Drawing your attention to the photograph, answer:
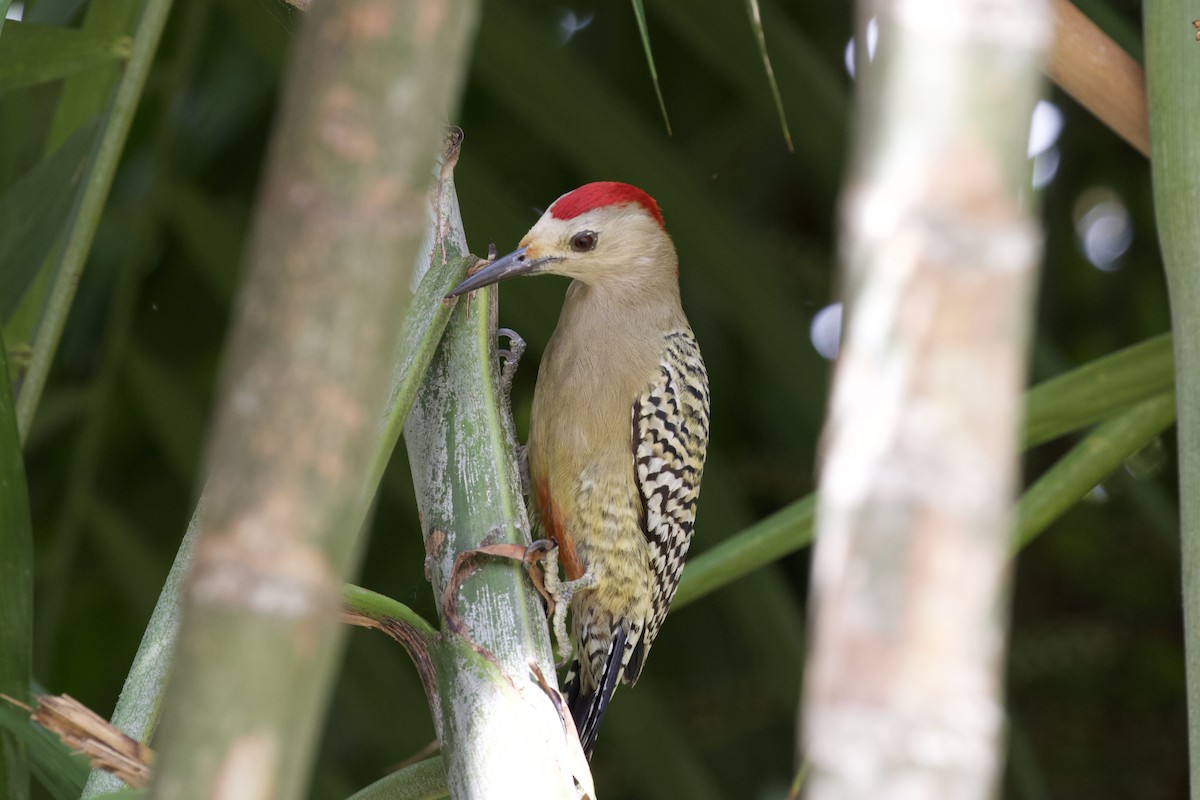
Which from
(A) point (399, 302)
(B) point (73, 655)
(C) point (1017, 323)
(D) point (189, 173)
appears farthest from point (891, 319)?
(B) point (73, 655)

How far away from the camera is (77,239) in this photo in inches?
49.2

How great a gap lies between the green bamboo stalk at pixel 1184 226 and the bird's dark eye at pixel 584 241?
38.0 inches

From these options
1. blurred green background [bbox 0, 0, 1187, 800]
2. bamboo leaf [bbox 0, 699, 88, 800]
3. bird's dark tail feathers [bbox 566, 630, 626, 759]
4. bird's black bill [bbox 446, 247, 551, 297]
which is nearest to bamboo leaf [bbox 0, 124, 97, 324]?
blurred green background [bbox 0, 0, 1187, 800]

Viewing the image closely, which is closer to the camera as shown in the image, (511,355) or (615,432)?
(511,355)

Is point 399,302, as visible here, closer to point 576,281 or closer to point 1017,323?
point 1017,323

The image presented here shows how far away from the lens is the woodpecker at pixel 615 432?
1.92 m

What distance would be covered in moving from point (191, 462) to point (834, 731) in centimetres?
190

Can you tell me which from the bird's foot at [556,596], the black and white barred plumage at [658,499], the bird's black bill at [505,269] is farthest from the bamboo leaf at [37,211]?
the black and white barred plumage at [658,499]

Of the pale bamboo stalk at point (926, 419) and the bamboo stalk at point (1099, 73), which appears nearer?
the pale bamboo stalk at point (926, 419)

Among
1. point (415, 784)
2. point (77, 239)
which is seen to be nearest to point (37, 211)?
point (77, 239)

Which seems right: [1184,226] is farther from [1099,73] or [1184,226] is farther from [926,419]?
[926,419]

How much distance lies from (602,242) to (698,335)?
824mm

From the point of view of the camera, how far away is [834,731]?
0.38 m

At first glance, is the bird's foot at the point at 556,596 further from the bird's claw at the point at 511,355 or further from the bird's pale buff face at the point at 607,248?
the bird's pale buff face at the point at 607,248
